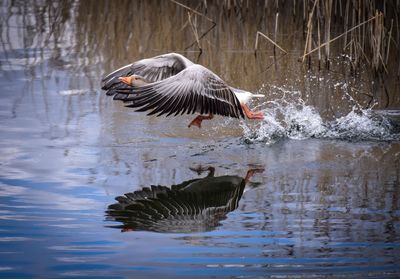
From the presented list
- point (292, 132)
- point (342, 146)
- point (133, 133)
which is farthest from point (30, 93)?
point (342, 146)

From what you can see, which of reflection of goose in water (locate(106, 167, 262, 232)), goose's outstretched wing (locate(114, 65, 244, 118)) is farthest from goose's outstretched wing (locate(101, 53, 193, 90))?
reflection of goose in water (locate(106, 167, 262, 232))

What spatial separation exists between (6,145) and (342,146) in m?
2.88

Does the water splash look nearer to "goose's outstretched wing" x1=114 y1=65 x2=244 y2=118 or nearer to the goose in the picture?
the goose

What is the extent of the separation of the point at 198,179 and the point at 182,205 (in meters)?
0.58

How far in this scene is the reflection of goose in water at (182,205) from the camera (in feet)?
17.8

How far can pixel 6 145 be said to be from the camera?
23.7 ft

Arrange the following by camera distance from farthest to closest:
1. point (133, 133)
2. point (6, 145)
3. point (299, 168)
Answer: point (133, 133)
point (6, 145)
point (299, 168)

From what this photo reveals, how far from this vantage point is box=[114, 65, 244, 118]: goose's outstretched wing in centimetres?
691

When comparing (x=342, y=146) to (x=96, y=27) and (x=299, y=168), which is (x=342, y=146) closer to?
(x=299, y=168)

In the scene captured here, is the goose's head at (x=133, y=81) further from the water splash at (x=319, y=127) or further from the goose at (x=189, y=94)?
the water splash at (x=319, y=127)

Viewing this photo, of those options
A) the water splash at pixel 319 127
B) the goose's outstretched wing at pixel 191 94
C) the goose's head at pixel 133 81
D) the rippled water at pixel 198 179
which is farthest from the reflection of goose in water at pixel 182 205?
the water splash at pixel 319 127

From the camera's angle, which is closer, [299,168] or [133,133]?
[299,168]

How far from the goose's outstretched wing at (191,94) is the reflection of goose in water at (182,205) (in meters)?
0.75

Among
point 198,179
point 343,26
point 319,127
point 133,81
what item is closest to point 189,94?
point 133,81
